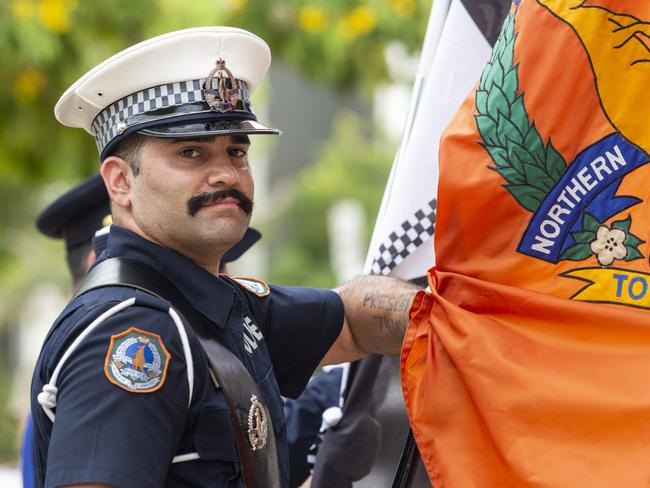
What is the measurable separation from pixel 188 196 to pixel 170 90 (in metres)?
0.25

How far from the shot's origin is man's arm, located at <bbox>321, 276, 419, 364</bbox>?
2.85 metres

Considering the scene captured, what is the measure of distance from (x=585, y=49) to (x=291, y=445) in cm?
162

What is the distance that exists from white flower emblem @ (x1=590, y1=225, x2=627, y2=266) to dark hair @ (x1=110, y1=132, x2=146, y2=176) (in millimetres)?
1007

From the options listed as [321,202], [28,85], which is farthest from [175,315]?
[321,202]

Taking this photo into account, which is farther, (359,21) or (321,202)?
(321,202)

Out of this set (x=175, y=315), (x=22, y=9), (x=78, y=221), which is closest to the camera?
(x=175, y=315)

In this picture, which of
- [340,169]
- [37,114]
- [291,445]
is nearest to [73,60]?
[37,114]

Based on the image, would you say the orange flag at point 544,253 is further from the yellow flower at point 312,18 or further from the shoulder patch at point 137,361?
the yellow flower at point 312,18

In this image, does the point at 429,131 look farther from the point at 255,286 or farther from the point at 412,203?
the point at 255,286

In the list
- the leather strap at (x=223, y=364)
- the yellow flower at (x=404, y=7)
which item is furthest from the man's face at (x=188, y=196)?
the yellow flower at (x=404, y=7)

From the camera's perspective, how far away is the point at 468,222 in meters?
2.49

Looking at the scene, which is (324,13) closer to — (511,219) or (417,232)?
(417,232)

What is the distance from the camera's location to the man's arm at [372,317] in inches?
112

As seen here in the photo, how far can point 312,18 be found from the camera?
21.8ft
